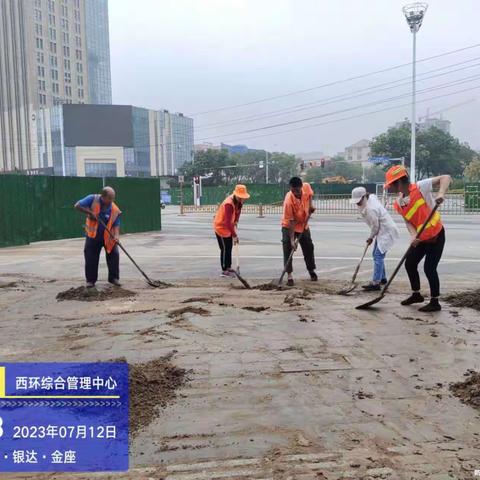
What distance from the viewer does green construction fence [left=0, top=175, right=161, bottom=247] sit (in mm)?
15242

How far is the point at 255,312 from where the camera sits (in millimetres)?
5953

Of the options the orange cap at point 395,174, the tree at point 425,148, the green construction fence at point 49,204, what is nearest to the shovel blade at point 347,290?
the orange cap at point 395,174

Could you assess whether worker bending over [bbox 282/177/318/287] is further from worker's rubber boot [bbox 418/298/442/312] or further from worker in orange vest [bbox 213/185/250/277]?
worker's rubber boot [bbox 418/298/442/312]

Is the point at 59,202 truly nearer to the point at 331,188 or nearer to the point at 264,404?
the point at 264,404

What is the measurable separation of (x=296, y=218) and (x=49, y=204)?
10583 millimetres

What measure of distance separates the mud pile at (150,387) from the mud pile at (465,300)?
358 cm

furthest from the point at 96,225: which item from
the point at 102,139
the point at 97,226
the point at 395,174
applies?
the point at 102,139

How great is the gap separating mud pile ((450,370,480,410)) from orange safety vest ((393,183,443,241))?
209 centimetres

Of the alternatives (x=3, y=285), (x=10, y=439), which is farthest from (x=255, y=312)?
(x=3, y=285)

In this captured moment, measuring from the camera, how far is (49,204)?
1638 centimetres

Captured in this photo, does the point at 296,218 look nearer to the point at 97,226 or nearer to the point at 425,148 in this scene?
the point at 97,226

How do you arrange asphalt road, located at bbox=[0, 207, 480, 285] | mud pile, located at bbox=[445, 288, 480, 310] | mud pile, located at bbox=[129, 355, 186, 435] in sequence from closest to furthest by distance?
mud pile, located at bbox=[129, 355, 186, 435] < mud pile, located at bbox=[445, 288, 480, 310] < asphalt road, located at bbox=[0, 207, 480, 285]
